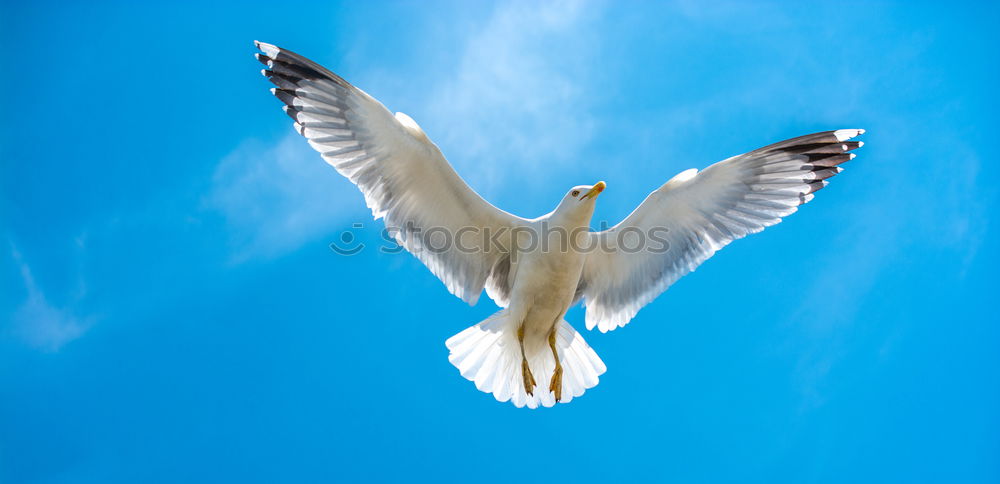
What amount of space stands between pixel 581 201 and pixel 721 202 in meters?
1.21

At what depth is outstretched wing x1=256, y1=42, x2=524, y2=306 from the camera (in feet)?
20.4

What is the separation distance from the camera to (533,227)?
6.53 meters

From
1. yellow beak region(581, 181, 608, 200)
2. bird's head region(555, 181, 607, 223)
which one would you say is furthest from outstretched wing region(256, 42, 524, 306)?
yellow beak region(581, 181, 608, 200)

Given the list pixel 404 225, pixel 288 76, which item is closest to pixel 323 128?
pixel 288 76

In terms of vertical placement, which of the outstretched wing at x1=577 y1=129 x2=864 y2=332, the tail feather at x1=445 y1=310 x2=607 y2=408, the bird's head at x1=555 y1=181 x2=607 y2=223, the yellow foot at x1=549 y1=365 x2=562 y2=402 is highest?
the outstretched wing at x1=577 y1=129 x2=864 y2=332

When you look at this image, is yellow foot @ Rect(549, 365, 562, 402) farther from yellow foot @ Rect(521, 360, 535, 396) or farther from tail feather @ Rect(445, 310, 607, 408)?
tail feather @ Rect(445, 310, 607, 408)

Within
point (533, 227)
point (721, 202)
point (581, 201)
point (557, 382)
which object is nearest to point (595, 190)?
point (581, 201)

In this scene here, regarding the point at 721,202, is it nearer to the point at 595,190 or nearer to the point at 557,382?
the point at 595,190

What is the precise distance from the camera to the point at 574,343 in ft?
22.9

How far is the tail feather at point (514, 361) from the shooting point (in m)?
6.78

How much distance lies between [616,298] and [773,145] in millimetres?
1714

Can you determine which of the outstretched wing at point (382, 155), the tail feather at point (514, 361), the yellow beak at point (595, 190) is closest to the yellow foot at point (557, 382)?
the tail feather at point (514, 361)

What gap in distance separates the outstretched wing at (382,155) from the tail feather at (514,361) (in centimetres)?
81

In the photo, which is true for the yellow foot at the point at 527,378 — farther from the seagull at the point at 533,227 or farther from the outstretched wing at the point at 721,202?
the outstretched wing at the point at 721,202
